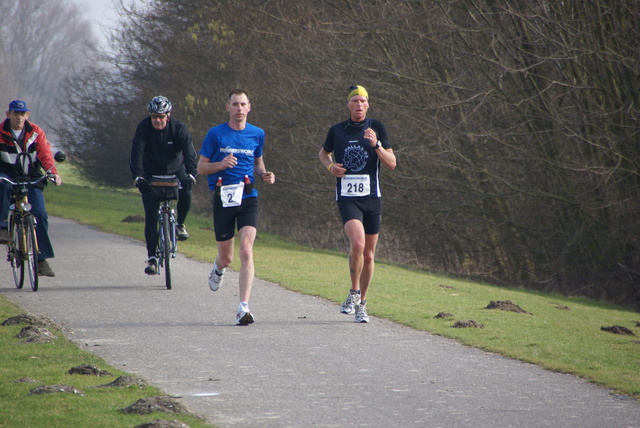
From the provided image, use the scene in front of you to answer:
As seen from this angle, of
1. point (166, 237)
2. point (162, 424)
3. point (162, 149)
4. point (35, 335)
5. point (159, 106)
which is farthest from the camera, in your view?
point (166, 237)

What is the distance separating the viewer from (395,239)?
23.6m

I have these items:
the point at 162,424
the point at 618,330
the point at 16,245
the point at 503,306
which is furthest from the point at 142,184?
the point at 162,424

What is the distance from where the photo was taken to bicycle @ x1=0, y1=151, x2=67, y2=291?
10.8 meters

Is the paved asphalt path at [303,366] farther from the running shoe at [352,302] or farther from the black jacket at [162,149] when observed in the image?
the black jacket at [162,149]

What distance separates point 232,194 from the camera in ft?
29.0

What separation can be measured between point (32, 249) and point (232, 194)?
3194mm

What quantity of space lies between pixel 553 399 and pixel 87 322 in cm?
467

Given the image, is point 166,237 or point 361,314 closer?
point 361,314

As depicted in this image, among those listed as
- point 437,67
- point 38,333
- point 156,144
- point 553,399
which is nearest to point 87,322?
point 38,333

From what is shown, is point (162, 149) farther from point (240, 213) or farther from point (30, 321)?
point (30, 321)

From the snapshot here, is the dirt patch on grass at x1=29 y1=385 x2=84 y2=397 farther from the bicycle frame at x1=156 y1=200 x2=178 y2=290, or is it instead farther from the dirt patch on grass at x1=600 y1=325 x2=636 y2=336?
the dirt patch on grass at x1=600 y1=325 x2=636 y2=336

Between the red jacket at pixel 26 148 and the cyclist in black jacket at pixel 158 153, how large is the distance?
3.22ft

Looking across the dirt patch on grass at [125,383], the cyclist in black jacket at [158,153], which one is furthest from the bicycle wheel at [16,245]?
the dirt patch on grass at [125,383]

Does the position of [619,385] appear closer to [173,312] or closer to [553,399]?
[553,399]
